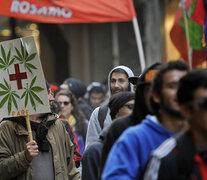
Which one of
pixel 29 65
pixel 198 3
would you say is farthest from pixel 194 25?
pixel 29 65

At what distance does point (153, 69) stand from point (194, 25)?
234 inches

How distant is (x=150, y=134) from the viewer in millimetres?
3217

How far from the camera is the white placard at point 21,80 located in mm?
5020

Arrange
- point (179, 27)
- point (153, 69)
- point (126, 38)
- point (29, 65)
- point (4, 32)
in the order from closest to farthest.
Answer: point (153, 69)
point (29, 65)
point (179, 27)
point (4, 32)
point (126, 38)

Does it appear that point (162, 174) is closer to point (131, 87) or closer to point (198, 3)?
point (131, 87)

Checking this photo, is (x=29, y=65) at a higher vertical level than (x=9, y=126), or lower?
higher

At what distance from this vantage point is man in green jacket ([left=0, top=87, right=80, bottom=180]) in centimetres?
488

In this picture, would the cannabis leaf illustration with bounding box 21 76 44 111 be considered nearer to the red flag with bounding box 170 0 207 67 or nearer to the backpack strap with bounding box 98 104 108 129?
the backpack strap with bounding box 98 104 108 129

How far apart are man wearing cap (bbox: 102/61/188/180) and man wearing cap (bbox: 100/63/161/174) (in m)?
0.36

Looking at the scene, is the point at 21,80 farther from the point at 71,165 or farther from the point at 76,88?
the point at 76,88

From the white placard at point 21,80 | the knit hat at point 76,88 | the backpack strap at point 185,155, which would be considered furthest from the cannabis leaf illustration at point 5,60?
the knit hat at point 76,88

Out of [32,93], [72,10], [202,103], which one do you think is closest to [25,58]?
[32,93]

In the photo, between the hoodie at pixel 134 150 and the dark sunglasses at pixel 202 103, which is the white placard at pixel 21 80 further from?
the dark sunglasses at pixel 202 103

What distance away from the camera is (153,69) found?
365cm
